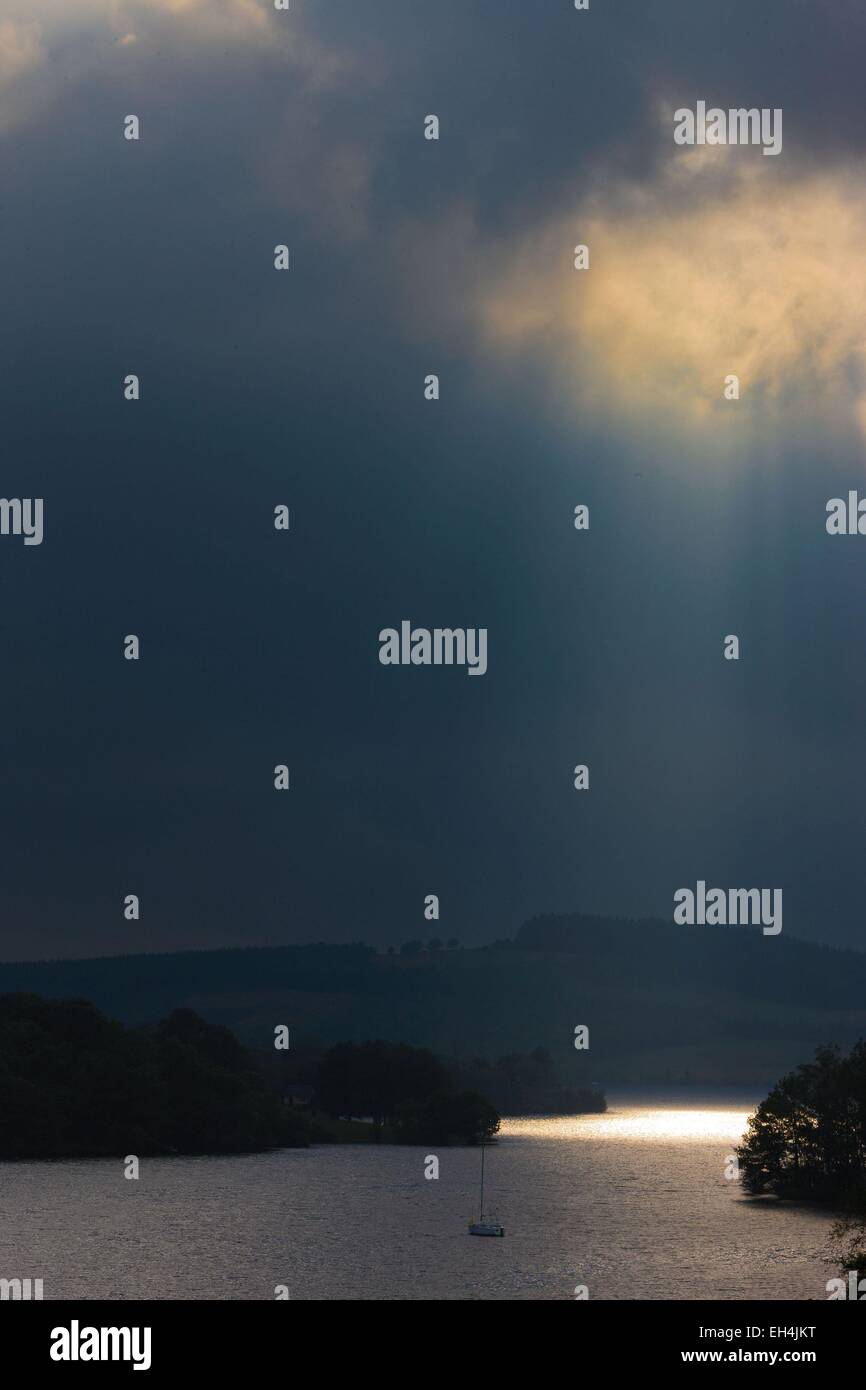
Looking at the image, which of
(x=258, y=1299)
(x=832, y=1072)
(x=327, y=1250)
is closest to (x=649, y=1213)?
(x=832, y=1072)

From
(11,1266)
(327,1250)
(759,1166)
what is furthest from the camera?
(759,1166)

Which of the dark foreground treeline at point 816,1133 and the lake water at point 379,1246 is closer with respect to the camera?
the lake water at point 379,1246

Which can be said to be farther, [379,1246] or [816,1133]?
[816,1133]

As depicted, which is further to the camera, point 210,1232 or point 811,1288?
point 210,1232

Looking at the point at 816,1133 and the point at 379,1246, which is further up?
the point at 816,1133

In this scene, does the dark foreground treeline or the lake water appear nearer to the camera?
the lake water

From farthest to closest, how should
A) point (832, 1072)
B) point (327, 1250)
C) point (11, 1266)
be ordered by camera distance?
point (832, 1072) < point (327, 1250) < point (11, 1266)

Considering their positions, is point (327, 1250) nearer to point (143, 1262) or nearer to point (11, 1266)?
point (143, 1262)
